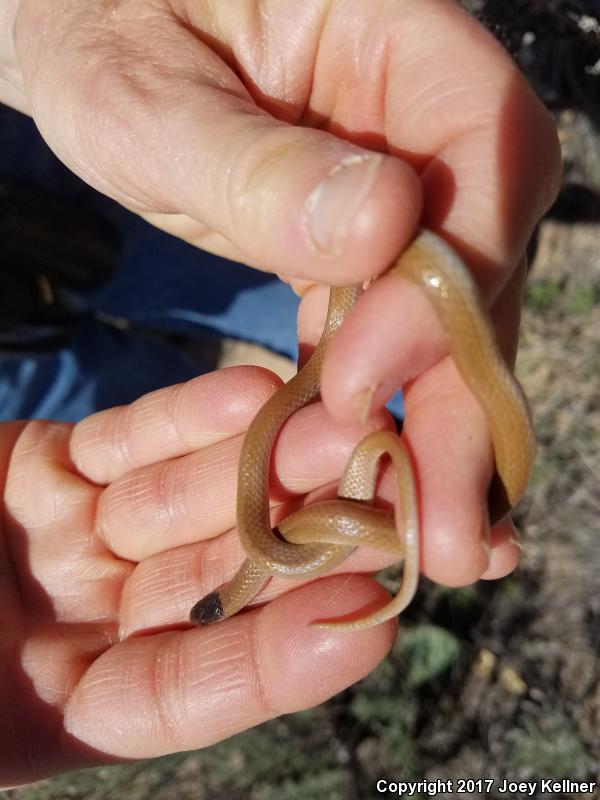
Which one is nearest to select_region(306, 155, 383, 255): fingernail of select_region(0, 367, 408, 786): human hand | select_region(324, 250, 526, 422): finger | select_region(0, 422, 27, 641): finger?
select_region(324, 250, 526, 422): finger

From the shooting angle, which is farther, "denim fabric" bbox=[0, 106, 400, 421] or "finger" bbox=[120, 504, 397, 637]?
"denim fabric" bbox=[0, 106, 400, 421]

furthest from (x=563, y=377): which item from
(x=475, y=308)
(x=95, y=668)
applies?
(x=95, y=668)

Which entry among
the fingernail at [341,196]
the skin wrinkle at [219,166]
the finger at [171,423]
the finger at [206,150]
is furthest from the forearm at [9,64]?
the fingernail at [341,196]

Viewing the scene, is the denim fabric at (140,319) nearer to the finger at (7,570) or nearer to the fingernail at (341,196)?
the finger at (7,570)

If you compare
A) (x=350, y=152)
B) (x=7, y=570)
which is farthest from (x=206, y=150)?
(x=7, y=570)

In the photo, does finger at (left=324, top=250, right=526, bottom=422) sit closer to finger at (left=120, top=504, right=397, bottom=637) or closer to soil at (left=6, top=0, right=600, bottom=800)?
finger at (left=120, top=504, right=397, bottom=637)

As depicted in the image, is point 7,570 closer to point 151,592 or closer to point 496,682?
point 151,592
